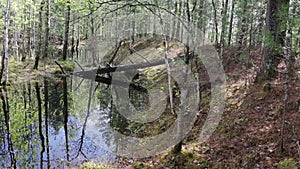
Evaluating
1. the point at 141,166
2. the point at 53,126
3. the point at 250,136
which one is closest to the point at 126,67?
the point at 53,126

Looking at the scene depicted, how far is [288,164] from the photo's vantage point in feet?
15.9

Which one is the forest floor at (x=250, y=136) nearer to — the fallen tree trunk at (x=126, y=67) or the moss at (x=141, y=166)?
the moss at (x=141, y=166)

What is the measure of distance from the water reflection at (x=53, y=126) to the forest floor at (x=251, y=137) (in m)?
1.95

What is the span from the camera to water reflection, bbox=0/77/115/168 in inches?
341

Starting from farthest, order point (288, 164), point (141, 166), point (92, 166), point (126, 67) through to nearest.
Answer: point (126, 67), point (92, 166), point (141, 166), point (288, 164)

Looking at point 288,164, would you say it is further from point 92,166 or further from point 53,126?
point 53,126

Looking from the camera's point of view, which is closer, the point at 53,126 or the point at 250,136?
the point at 250,136

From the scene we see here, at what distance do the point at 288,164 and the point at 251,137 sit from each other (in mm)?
1581

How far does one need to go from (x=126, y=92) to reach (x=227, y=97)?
341 inches

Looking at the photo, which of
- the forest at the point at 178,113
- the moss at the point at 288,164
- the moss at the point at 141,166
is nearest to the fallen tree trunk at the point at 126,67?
the forest at the point at 178,113

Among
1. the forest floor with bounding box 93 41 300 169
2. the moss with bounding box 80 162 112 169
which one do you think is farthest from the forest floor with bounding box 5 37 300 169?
the moss with bounding box 80 162 112 169

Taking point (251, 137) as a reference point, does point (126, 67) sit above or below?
above

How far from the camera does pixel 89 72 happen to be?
22.9m

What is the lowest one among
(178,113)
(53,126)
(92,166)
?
(92,166)
